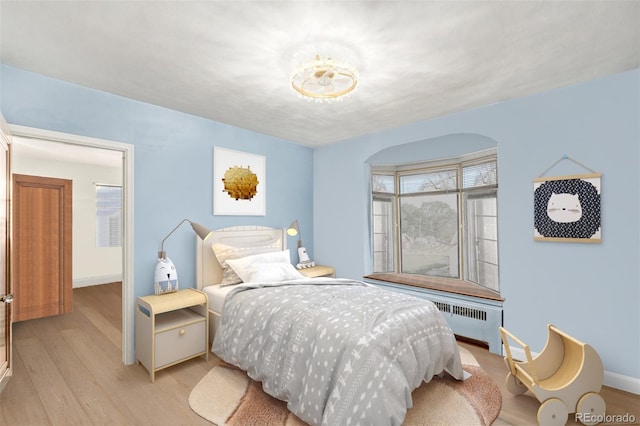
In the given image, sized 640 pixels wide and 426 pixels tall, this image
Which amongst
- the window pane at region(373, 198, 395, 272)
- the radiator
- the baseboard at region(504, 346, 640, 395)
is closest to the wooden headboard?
the window pane at region(373, 198, 395, 272)

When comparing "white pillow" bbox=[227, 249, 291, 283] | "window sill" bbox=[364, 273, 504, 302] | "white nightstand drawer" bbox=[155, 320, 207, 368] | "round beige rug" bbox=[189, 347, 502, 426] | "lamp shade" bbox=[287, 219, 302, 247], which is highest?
"lamp shade" bbox=[287, 219, 302, 247]

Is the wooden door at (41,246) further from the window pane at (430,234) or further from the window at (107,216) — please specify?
the window pane at (430,234)

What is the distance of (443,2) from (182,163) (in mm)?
2838

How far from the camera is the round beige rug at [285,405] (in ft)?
6.68

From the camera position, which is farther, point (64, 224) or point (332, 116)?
point (64, 224)

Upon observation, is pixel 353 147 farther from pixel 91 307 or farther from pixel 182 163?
pixel 91 307

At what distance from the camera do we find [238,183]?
381cm

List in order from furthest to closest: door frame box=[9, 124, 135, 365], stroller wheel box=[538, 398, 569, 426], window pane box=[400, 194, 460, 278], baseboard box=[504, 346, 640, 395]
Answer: window pane box=[400, 194, 460, 278] → door frame box=[9, 124, 135, 365] → baseboard box=[504, 346, 640, 395] → stroller wheel box=[538, 398, 569, 426]

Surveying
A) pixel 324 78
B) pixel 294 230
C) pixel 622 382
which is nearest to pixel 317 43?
pixel 324 78

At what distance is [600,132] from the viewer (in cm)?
251

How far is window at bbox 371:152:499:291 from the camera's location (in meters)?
3.61

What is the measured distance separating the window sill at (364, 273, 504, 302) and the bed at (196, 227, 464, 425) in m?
1.08

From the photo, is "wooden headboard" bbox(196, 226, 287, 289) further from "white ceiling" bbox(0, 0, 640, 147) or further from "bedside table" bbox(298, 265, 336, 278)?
"white ceiling" bbox(0, 0, 640, 147)

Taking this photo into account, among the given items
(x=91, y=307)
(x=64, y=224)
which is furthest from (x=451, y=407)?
(x=64, y=224)
